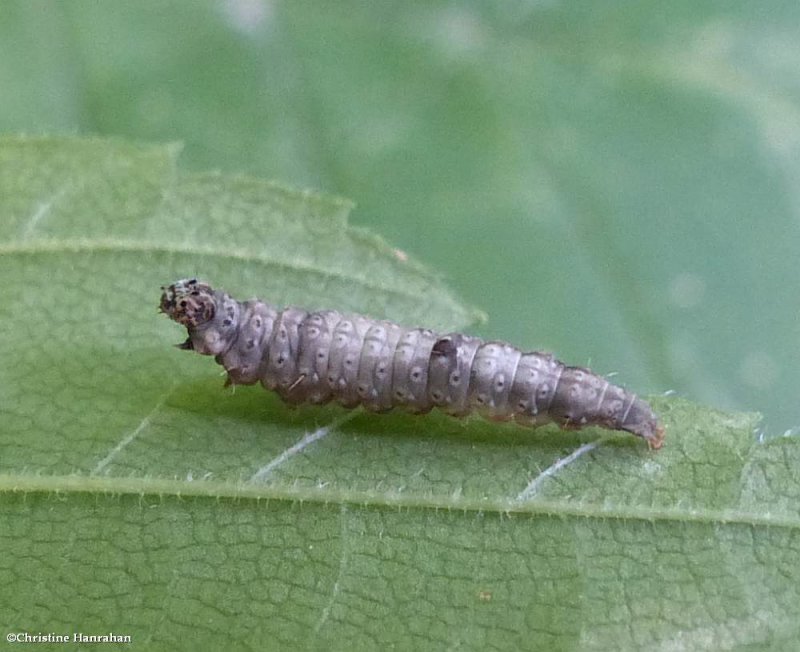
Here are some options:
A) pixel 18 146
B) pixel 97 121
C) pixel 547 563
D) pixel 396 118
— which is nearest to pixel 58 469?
pixel 18 146

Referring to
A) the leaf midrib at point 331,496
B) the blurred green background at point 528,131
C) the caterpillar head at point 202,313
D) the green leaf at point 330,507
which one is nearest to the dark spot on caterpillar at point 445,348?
the green leaf at point 330,507

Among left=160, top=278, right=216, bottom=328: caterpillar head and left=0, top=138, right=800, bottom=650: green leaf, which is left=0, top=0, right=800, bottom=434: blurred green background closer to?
left=0, top=138, right=800, bottom=650: green leaf

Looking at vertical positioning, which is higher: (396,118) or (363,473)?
(396,118)

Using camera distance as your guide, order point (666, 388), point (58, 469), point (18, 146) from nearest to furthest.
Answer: point (58, 469), point (18, 146), point (666, 388)

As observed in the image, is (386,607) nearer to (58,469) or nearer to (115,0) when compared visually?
(58,469)

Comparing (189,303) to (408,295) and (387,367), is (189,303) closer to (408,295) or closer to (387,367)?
(387,367)

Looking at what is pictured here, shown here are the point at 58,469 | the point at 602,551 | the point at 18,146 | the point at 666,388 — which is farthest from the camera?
the point at 666,388
